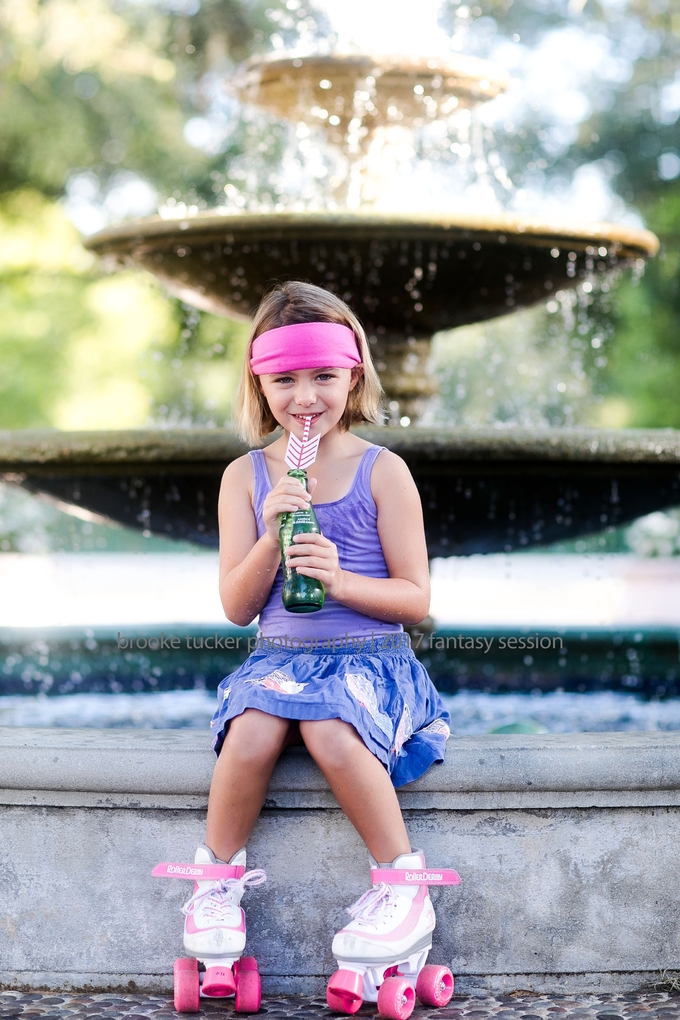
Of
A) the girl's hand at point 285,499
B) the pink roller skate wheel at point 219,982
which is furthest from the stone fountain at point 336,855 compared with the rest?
the girl's hand at point 285,499

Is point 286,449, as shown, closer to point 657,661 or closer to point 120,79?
point 657,661

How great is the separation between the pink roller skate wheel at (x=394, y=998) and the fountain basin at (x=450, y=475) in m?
1.78

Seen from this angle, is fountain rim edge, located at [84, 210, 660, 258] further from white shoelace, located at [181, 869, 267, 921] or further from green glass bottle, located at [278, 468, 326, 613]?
white shoelace, located at [181, 869, 267, 921]

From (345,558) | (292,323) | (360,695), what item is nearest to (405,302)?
(292,323)

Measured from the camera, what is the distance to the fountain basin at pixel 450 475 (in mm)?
3760

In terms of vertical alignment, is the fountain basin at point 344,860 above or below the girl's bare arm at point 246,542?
below

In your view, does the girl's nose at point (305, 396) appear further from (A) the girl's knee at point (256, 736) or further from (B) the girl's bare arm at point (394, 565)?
(A) the girl's knee at point (256, 736)

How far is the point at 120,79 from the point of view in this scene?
18.3 meters

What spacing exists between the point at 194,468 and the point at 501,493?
1.10 m

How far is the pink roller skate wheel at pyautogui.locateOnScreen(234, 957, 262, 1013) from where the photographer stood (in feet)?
7.64

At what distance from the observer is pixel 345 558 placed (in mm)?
2623

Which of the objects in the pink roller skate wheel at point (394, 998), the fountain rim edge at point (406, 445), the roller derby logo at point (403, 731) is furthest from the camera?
the fountain rim edge at point (406, 445)

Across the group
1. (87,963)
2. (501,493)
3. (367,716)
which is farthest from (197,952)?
(501,493)

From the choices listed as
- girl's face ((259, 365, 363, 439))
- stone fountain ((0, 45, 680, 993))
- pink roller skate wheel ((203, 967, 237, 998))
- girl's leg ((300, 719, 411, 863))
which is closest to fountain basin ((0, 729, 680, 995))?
stone fountain ((0, 45, 680, 993))
